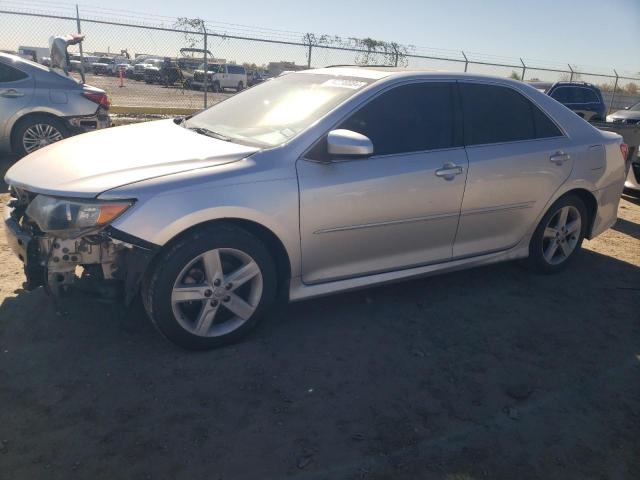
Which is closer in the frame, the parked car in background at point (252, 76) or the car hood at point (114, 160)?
the car hood at point (114, 160)

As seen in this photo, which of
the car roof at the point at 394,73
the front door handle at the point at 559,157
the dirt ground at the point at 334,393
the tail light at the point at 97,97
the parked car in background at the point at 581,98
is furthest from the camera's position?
the parked car in background at the point at 581,98

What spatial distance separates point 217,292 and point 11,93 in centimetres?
556

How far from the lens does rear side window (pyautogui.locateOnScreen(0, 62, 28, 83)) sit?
6.95 meters

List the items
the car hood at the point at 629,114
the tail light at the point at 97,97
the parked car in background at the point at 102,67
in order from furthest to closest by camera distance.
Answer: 1. the parked car in background at the point at 102,67
2. the car hood at the point at 629,114
3. the tail light at the point at 97,97

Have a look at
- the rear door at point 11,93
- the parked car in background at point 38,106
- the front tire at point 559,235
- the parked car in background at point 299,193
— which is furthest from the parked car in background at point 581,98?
the rear door at point 11,93

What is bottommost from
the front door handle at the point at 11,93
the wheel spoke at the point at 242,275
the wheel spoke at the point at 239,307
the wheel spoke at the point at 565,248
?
the wheel spoke at the point at 565,248

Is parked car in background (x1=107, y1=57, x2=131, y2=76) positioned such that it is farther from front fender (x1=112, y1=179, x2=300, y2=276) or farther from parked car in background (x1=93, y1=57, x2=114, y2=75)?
front fender (x1=112, y1=179, x2=300, y2=276)

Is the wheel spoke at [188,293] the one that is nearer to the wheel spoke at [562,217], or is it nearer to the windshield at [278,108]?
the windshield at [278,108]

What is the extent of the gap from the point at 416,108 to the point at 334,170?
0.90 meters

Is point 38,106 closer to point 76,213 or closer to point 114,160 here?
point 114,160

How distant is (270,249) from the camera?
3.33 meters

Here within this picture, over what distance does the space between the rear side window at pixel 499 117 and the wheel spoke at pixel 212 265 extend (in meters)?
2.05

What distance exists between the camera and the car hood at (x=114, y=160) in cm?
293

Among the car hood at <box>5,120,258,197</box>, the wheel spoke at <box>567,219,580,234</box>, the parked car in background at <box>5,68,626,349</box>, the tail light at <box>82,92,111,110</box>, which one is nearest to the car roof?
the parked car in background at <box>5,68,626,349</box>
